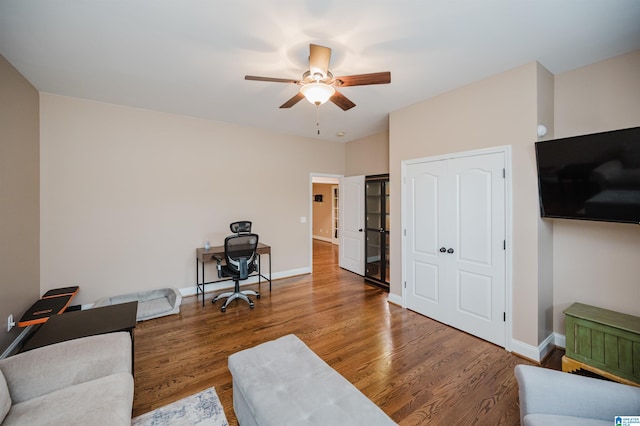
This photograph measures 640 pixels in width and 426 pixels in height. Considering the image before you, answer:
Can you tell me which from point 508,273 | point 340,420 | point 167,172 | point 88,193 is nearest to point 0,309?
point 88,193

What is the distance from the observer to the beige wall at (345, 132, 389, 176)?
5.03m

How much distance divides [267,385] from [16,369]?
1.46m

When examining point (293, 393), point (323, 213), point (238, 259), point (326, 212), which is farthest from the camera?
point (323, 213)

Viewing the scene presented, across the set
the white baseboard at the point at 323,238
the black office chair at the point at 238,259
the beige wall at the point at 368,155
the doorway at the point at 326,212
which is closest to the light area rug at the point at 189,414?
the black office chair at the point at 238,259

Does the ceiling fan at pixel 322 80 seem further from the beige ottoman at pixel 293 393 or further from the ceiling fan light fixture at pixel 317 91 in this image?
the beige ottoman at pixel 293 393

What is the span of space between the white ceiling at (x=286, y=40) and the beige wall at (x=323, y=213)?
6.45 m

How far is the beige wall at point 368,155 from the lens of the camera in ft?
16.5

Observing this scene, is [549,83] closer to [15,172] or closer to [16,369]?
[16,369]

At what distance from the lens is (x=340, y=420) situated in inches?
49.8

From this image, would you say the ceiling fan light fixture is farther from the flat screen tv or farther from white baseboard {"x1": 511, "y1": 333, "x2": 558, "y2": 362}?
white baseboard {"x1": 511, "y1": 333, "x2": 558, "y2": 362}

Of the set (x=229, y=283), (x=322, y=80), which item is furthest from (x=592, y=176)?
(x=229, y=283)

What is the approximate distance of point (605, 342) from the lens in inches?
84.2

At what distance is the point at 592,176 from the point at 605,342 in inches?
55.4

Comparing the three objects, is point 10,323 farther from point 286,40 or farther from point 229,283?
point 286,40
